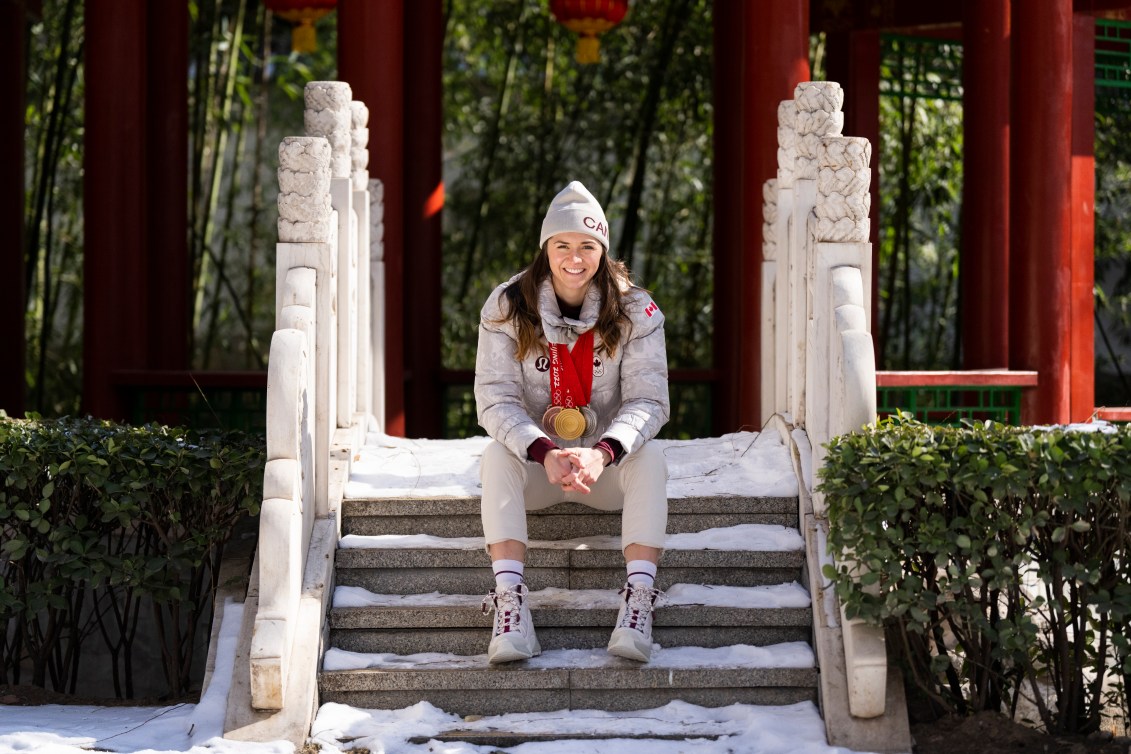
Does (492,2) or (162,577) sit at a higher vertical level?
(492,2)

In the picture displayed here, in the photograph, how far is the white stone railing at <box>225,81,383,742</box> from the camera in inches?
141

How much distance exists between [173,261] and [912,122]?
5285 millimetres

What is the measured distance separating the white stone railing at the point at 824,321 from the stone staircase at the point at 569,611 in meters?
0.14

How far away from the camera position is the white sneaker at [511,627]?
3.72 metres

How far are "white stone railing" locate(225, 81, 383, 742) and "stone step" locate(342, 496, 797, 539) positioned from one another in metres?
0.10

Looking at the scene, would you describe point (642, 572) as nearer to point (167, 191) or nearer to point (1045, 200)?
point (1045, 200)

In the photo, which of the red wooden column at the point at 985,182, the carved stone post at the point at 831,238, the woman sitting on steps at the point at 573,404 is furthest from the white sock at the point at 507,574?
the red wooden column at the point at 985,182

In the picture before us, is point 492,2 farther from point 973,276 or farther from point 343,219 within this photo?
point 343,219

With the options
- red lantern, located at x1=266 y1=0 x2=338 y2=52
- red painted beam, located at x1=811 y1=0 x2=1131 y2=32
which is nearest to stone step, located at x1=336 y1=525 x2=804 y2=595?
red lantern, located at x1=266 y1=0 x2=338 y2=52

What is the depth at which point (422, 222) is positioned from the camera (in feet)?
23.8

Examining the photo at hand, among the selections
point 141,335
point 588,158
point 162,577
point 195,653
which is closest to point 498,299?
point 162,577

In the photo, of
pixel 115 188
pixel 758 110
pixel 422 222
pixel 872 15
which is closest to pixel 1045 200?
pixel 758 110

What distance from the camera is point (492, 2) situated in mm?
11305

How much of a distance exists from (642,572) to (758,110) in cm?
248
